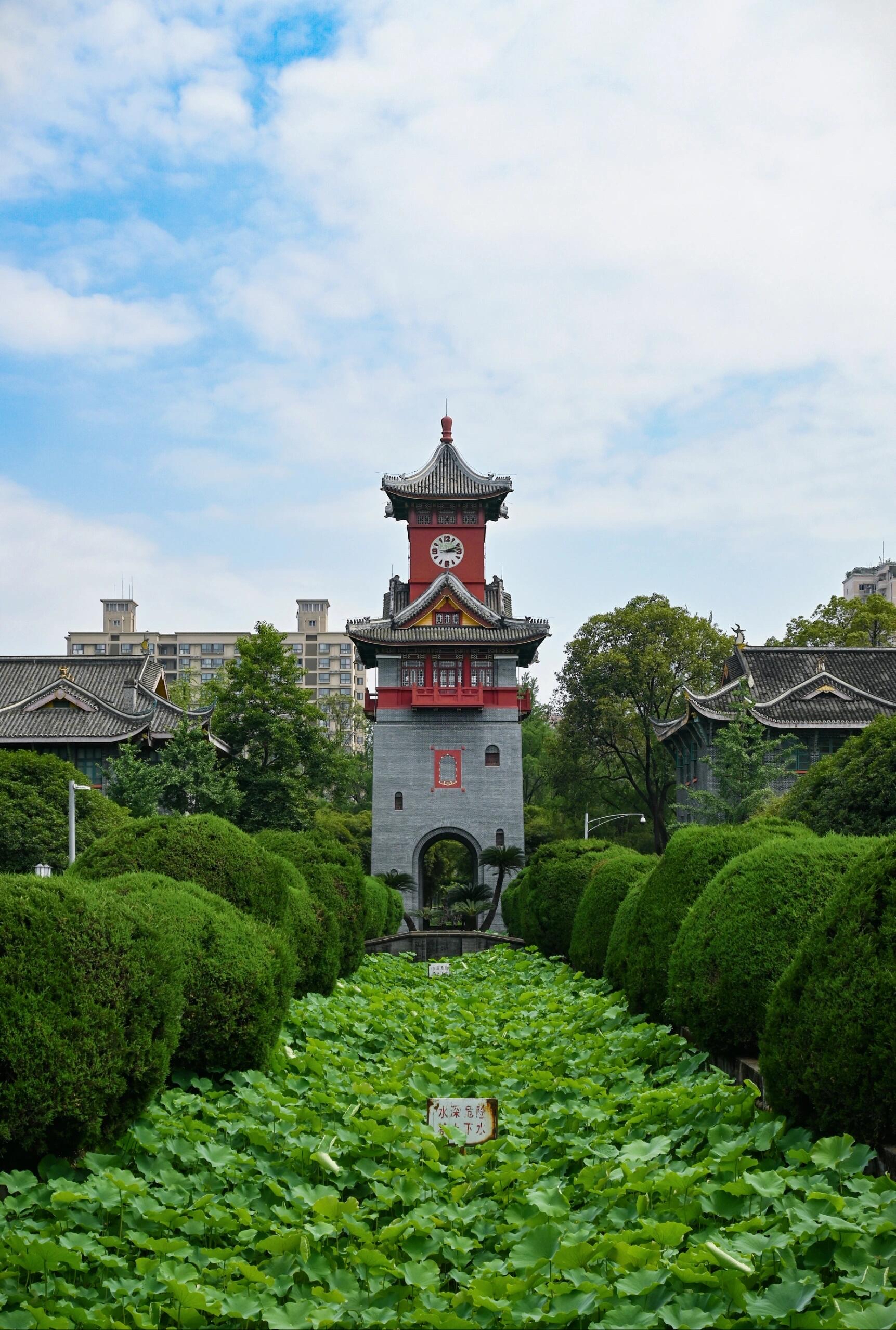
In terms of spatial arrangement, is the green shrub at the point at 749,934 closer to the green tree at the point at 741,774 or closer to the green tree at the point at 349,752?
the green tree at the point at 741,774

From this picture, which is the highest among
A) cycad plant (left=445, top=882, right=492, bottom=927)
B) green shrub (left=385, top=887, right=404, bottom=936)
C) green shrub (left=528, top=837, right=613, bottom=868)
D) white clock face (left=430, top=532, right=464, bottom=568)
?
white clock face (left=430, top=532, right=464, bottom=568)

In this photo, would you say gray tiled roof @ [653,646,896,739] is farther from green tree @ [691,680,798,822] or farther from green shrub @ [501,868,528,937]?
green shrub @ [501,868,528,937]

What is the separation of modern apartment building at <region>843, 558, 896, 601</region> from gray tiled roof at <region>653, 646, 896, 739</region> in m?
53.5

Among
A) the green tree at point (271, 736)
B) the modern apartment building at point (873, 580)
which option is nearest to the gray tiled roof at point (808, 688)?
the green tree at point (271, 736)

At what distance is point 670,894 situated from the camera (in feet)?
31.7

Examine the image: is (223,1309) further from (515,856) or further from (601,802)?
(601,802)

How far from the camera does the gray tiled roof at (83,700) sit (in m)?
34.0

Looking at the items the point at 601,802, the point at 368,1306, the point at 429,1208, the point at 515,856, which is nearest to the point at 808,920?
the point at 429,1208

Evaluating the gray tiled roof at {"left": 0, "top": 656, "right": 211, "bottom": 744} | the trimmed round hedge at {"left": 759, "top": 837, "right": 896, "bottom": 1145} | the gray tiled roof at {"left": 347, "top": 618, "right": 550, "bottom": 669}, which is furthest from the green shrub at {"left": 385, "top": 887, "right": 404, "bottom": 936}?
the trimmed round hedge at {"left": 759, "top": 837, "right": 896, "bottom": 1145}

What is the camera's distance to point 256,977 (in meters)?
7.51

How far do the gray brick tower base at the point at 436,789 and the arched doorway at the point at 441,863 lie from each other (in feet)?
0.17

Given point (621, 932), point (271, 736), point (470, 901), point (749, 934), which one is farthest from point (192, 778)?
point (749, 934)

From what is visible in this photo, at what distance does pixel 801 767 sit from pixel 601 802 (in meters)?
12.7

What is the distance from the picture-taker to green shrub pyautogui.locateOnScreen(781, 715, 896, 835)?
54.9 ft
